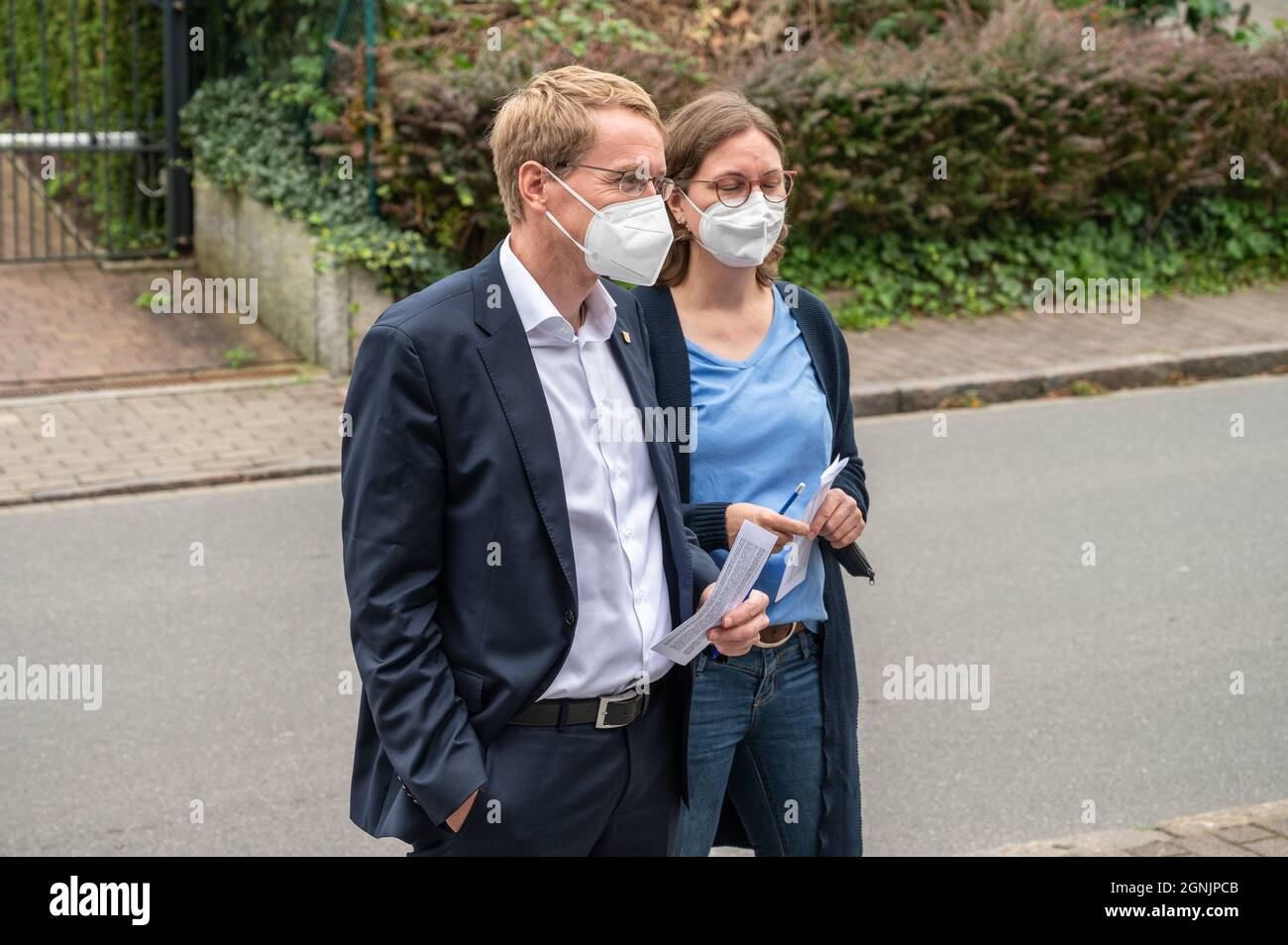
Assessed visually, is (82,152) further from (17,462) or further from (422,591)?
(422,591)

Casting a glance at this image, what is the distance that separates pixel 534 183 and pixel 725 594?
0.77 metres

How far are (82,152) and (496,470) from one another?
10985 mm

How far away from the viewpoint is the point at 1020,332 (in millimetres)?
11938

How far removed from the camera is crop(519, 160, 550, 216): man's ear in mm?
2699

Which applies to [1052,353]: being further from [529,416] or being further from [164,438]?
[529,416]

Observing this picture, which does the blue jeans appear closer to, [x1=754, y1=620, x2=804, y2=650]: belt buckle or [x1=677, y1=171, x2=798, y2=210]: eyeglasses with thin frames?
[x1=754, y1=620, x2=804, y2=650]: belt buckle

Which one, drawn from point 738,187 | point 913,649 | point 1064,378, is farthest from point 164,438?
point 738,187

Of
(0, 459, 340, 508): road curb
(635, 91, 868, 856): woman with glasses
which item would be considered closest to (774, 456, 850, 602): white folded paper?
(635, 91, 868, 856): woman with glasses

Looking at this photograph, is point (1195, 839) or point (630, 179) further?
point (1195, 839)

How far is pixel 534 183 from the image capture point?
2709 millimetres

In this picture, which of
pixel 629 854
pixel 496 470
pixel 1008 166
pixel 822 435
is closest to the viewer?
pixel 496 470

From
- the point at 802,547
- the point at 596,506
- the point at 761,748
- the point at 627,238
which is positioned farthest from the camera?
the point at 761,748

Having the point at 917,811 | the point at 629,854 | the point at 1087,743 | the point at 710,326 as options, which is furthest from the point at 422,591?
the point at 1087,743

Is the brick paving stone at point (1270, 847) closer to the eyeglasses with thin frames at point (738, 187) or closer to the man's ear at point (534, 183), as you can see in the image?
the eyeglasses with thin frames at point (738, 187)
